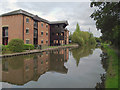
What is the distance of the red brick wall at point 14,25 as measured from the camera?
2466 centimetres

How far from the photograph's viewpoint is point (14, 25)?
83.1 ft

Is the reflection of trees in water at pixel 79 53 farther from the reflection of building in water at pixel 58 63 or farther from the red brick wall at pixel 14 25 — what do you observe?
the red brick wall at pixel 14 25

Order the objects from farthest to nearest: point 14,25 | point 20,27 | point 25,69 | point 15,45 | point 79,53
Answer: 1. point 14,25
2. point 20,27
3. point 79,53
4. point 15,45
5. point 25,69

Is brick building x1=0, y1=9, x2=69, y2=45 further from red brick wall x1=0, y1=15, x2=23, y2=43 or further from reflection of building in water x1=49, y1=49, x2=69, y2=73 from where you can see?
reflection of building in water x1=49, y1=49, x2=69, y2=73

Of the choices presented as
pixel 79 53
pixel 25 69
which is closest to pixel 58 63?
pixel 25 69

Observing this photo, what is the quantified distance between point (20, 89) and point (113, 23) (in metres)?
9.99

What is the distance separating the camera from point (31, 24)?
Result: 27.9 meters

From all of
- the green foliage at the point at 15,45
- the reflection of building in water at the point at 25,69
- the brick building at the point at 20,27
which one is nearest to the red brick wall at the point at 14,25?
the brick building at the point at 20,27

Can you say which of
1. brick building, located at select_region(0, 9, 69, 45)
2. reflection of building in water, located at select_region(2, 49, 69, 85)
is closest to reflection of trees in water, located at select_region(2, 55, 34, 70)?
reflection of building in water, located at select_region(2, 49, 69, 85)

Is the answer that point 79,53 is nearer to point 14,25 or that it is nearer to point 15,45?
point 15,45

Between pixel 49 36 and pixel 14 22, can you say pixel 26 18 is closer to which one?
pixel 14 22

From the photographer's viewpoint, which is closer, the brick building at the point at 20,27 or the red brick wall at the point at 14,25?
the red brick wall at the point at 14,25

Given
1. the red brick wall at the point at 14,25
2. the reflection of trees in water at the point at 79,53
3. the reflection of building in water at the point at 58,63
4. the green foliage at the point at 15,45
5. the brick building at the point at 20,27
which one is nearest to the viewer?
the reflection of building in water at the point at 58,63

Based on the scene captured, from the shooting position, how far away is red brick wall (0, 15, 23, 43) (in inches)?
971
